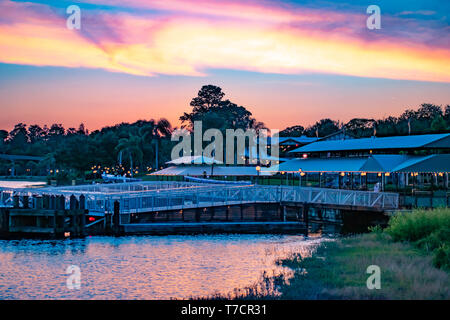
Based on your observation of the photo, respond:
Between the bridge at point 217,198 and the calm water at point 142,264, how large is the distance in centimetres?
443

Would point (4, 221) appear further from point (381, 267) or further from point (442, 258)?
point (442, 258)

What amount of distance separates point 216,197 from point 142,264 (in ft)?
62.0

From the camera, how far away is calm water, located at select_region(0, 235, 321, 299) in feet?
90.1

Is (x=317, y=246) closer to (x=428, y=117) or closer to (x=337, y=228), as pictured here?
(x=337, y=228)

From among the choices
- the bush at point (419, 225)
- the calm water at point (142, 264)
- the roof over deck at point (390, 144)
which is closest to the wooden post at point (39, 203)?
the calm water at point (142, 264)

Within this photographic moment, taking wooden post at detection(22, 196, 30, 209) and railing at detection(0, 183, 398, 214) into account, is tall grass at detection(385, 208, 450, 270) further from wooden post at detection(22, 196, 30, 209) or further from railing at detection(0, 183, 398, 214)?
wooden post at detection(22, 196, 30, 209)

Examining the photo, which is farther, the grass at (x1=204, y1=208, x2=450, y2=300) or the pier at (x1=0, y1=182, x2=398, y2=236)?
the pier at (x1=0, y1=182, x2=398, y2=236)

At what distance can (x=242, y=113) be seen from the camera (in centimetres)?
15675

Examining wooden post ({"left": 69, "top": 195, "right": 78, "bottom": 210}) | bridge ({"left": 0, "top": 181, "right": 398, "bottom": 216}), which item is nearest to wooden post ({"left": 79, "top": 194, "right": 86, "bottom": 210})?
wooden post ({"left": 69, "top": 195, "right": 78, "bottom": 210})

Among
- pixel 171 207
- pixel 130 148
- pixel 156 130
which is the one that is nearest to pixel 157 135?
pixel 156 130

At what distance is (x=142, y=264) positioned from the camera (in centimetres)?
3353

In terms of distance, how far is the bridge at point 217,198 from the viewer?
150 feet
